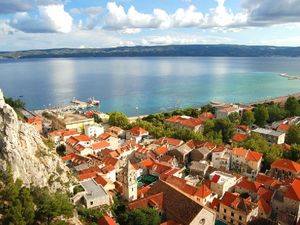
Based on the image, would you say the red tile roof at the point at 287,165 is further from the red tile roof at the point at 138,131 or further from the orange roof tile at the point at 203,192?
the red tile roof at the point at 138,131

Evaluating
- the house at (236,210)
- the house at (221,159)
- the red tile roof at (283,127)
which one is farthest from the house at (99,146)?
the red tile roof at (283,127)

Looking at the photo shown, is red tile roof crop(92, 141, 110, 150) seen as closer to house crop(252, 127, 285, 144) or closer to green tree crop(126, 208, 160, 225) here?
green tree crop(126, 208, 160, 225)

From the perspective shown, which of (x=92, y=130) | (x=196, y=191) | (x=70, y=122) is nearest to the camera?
(x=196, y=191)

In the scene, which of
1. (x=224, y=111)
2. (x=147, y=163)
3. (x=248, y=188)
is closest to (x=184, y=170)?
(x=147, y=163)

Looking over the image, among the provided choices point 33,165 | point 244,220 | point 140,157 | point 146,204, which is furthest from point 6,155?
point 140,157

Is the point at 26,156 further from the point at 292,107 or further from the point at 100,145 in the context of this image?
the point at 292,107

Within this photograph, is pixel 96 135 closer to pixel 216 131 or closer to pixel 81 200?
pixel 216 131

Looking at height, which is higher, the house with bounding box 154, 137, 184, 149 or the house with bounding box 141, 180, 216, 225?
the house with bounding box 141, 180, 216, 225

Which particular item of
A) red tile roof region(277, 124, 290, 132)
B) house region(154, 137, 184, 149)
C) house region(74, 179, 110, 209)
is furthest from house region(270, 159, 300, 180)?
house region(74, 179, 110, 209)
